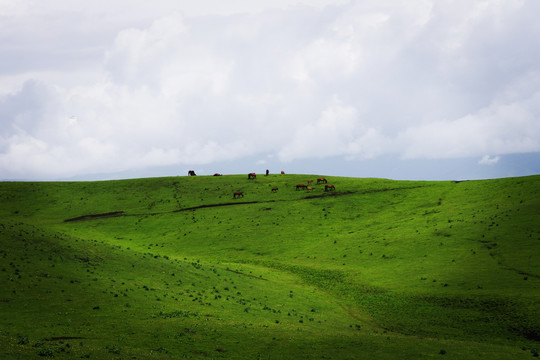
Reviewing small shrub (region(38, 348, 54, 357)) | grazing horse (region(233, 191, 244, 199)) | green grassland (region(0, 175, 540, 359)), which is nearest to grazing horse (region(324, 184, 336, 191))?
green grassland (region(0, 175, 540, 359))

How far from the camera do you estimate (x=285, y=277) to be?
53562mm

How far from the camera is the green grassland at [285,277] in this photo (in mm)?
26359

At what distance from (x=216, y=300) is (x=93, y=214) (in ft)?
209

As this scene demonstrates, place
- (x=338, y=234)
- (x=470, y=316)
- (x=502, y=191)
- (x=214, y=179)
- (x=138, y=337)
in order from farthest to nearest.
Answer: (x=214, y=179), (x=502, y=191), (x=338, y=234), (x=470, y=316), (x=138, y=337)

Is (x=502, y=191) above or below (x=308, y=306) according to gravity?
above

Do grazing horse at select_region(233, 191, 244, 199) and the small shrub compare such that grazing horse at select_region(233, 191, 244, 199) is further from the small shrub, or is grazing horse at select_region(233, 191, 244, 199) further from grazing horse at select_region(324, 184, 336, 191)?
the small shrub

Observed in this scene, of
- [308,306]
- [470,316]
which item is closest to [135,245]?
[308,306]

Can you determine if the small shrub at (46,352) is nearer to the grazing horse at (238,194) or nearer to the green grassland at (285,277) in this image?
the green grassland at (285,277)

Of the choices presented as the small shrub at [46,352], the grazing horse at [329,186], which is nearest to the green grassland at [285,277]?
the small shrub at [46,352]

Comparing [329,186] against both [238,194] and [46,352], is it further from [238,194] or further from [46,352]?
[46,352]

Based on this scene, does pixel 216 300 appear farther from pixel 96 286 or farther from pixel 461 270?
pixel 461 270

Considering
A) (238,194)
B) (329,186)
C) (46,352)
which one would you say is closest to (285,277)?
(46,352)

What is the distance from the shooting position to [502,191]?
251 ft

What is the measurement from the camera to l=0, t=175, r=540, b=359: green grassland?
86.5 feet
